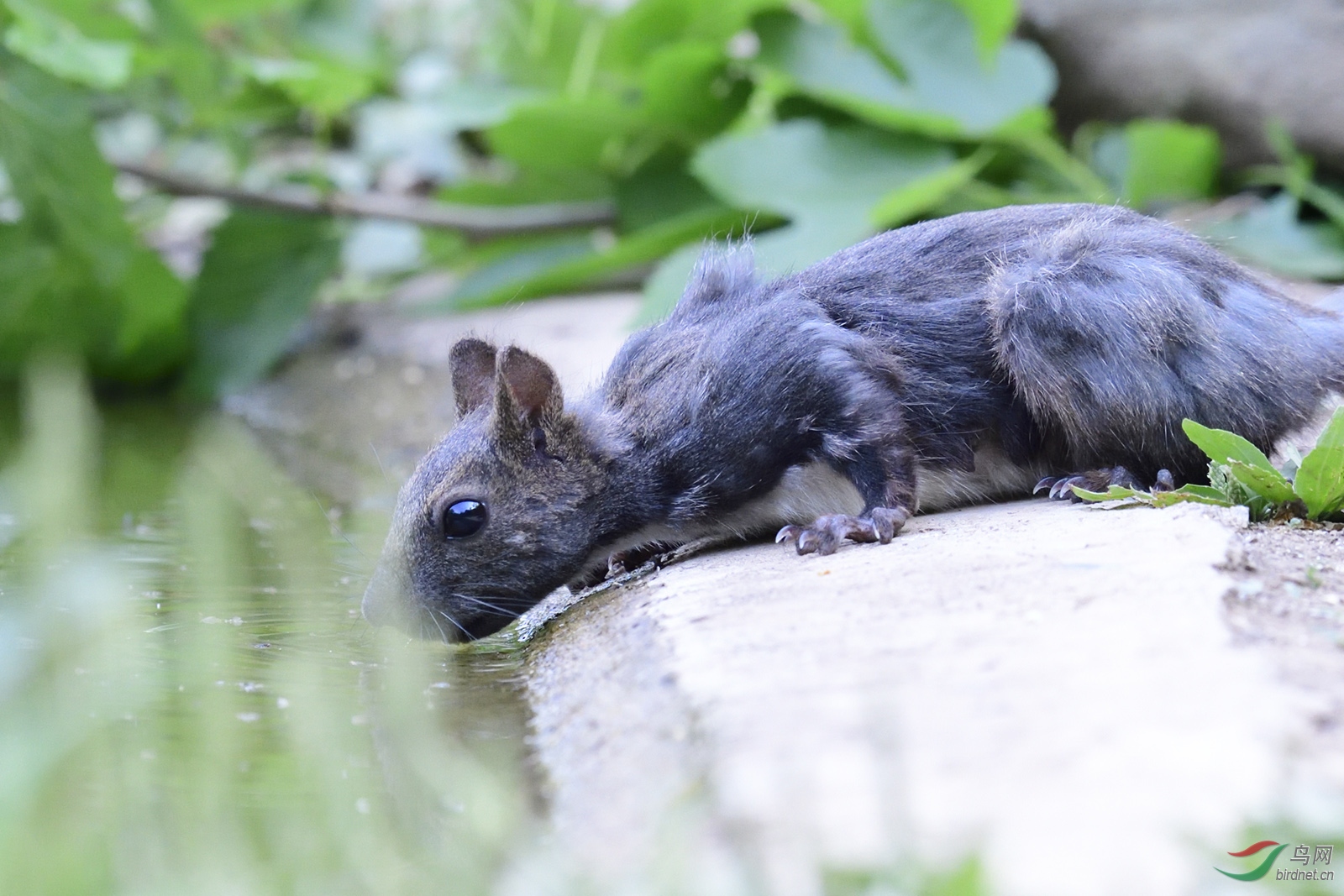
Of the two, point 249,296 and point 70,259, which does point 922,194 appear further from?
point 70,259

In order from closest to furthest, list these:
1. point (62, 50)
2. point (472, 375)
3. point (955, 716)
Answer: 1. point (955, 716)
2. point (472, 375)
3. point (62, 50)

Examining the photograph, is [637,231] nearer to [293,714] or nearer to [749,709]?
[293,714]

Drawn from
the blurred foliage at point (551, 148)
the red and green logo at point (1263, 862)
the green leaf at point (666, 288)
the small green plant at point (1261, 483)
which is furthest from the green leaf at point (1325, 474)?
the green leaf at point (666, 288)

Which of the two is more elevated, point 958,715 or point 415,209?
point 415,209

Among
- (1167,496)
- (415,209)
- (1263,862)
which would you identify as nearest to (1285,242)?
(1167,496)

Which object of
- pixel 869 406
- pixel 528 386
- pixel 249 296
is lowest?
pixel 869 406

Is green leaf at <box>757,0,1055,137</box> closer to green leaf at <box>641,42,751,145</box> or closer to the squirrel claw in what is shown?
green leaf at <box>641,42,751,145</box>

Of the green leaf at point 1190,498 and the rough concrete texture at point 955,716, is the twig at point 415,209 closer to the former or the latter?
the rough concrete texture at point 955,716
